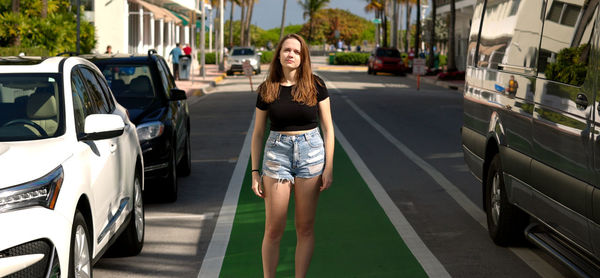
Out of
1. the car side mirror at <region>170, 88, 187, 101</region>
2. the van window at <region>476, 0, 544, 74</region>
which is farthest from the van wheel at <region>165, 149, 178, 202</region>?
the van window at <region>476, 0, 544, 74</region>

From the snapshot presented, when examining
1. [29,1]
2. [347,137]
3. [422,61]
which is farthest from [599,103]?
[422,61]

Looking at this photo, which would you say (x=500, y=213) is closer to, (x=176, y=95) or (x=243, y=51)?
(x=176, y=95)

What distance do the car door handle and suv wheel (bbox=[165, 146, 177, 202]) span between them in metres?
5.38

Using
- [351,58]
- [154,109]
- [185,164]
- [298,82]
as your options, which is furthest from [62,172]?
[351,58]

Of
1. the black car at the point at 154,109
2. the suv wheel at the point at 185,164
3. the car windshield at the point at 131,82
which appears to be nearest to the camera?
the black car at the point at 154,109

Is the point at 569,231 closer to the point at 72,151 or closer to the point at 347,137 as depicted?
the point at 72,151

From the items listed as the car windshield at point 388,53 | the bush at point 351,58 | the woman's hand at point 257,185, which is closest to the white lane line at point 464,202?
the woman's hand at point 257,185

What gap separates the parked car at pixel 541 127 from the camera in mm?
5691

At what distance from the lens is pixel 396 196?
1095 centimetres

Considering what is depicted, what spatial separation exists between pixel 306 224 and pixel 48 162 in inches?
65.4

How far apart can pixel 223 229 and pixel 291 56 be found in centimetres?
348

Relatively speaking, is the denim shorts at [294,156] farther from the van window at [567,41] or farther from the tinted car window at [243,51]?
the tinted car window at [243,51]

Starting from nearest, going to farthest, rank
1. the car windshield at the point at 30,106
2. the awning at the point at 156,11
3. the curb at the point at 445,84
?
the car windshield at the point at 30,106, the curb at the point at 445,84, the awning at the point at 156,11

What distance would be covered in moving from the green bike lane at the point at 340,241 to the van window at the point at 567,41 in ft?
5.72
